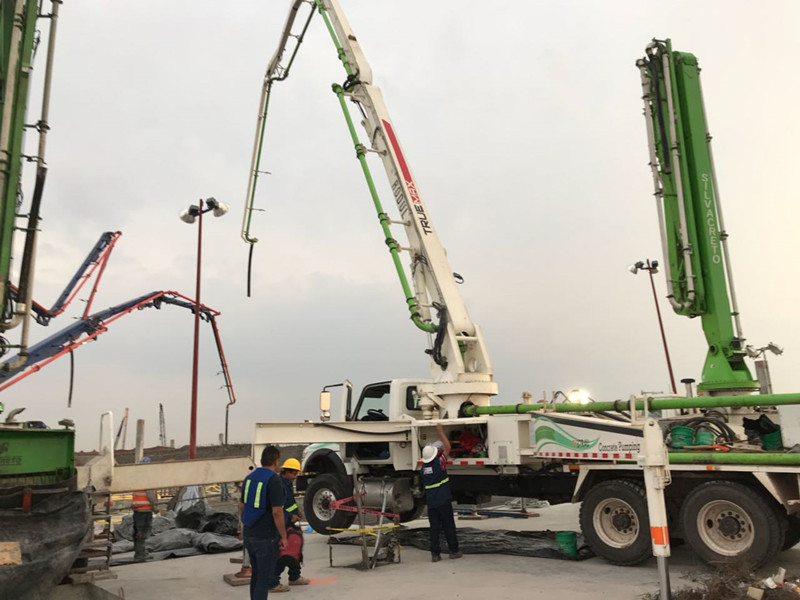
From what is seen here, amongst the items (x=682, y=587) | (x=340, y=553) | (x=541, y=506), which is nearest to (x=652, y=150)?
(x=682, y=587)

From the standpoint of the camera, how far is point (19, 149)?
685 cm

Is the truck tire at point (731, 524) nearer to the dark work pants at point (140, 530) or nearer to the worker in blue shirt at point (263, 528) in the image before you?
the worker in blue shirt at point (263, 528)

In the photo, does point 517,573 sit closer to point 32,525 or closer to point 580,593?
point 580,593

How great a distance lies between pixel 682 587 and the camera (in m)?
7.36

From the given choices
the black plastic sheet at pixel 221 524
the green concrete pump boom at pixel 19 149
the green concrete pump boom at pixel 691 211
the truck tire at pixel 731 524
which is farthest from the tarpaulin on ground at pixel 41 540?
the green concrete pump boom at pixel 691 211

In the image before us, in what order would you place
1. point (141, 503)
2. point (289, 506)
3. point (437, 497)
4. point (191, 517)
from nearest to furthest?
point (289, 506)
point (437, 497)
point (141, 503)
point (191, 517)

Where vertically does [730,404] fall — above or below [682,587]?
above

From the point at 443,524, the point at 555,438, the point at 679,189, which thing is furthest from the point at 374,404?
the point at 679,189

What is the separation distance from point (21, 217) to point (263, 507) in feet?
12.4

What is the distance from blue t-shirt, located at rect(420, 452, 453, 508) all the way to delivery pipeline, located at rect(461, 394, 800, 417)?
1454 millimetres

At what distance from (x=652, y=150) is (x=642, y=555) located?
22.1 feet

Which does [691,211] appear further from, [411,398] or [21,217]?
[21,217]

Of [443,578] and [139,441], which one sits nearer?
[443,578]

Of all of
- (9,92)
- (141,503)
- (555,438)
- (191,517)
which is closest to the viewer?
(9,92)
